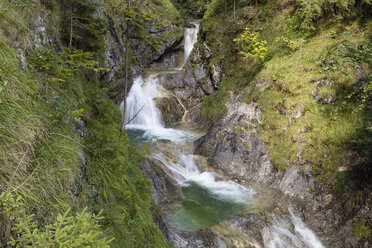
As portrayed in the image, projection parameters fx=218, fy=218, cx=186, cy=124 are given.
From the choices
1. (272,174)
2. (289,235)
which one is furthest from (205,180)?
(289,235)

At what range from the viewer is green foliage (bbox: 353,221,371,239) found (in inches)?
227

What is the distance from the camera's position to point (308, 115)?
8.52m

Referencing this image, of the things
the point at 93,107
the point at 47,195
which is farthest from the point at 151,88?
the point at 47,195

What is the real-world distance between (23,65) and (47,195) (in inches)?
80.3

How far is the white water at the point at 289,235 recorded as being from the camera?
5.92 meters

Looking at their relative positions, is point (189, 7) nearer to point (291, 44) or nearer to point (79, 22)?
point (291, 44)

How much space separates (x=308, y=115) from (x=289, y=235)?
4.60 m

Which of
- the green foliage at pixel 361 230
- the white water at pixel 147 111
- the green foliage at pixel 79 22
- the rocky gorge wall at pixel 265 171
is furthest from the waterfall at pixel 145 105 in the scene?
the green foliage at pixel 361 230

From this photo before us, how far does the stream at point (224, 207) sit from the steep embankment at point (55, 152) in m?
1.63

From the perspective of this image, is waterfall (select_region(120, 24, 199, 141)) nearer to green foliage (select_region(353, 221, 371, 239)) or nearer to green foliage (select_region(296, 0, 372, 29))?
green foliage (select_region(353, 221, 371, 239))

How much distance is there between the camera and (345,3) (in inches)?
353

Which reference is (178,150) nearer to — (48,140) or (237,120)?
(237,120)

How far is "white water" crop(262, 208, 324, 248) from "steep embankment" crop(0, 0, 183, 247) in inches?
129

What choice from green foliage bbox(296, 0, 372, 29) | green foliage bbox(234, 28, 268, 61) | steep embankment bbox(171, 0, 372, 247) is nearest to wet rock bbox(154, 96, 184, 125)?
→ steep embankment bbox(171, 0, 372, 247)
